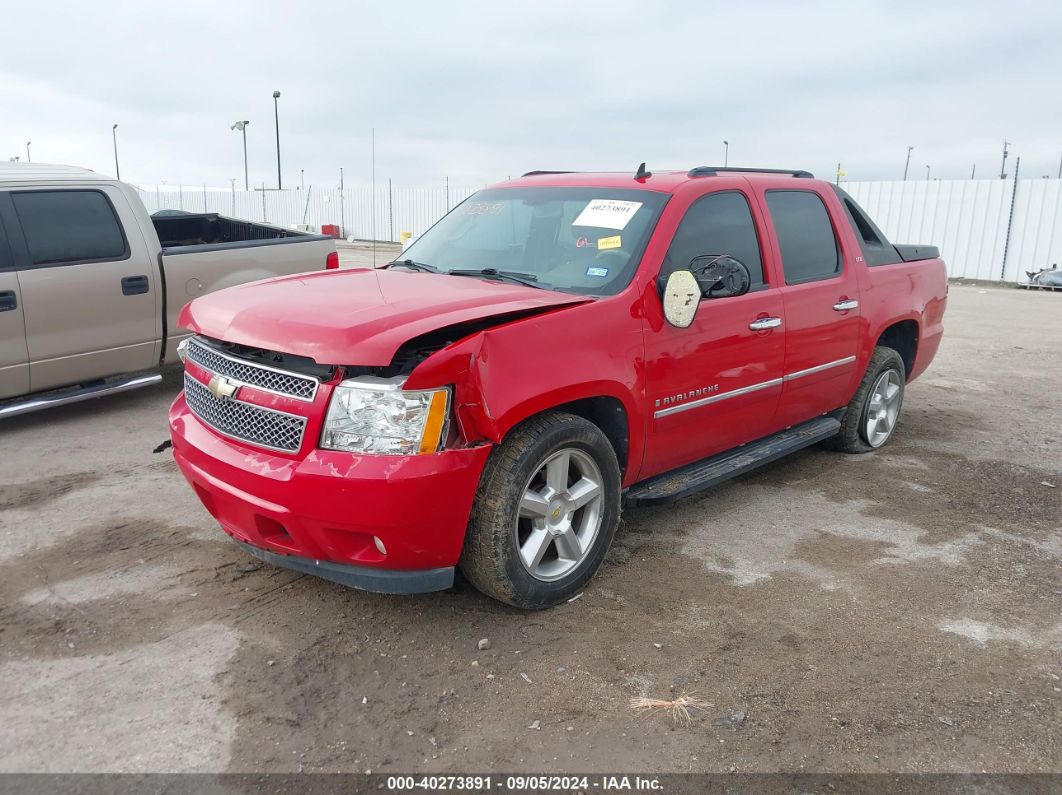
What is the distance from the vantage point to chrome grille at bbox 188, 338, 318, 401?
10.2 feet

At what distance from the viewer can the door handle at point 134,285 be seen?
6309 millimetres

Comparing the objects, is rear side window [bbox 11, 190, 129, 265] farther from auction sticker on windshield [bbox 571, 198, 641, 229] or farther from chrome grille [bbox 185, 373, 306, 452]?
auction sticker on windshield [bbox 571, 198, 641, 229]

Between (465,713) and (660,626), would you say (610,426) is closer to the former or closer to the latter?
(660,626)

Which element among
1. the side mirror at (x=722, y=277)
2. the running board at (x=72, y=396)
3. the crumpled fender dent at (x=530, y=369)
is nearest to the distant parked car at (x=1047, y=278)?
the side mirror at (x=722, y=277)

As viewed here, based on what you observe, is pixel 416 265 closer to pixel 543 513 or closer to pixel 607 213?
pixel 607 213

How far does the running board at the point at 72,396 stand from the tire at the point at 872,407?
4.97 metres

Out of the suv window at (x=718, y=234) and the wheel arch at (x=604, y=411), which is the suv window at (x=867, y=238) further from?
the wheel arch at (x=604, y=411)

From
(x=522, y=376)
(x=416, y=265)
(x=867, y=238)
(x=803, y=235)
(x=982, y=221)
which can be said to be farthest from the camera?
(x=982, y=221)

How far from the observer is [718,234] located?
Result: 4.28m

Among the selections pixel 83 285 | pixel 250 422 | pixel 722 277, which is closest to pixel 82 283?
pixel 83 285

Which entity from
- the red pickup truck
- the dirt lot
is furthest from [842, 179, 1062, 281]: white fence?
the red pickup truck

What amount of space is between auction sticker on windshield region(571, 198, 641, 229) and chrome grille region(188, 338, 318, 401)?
5.52 feet

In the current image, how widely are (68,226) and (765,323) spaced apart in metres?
4.87

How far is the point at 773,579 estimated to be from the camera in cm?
391
